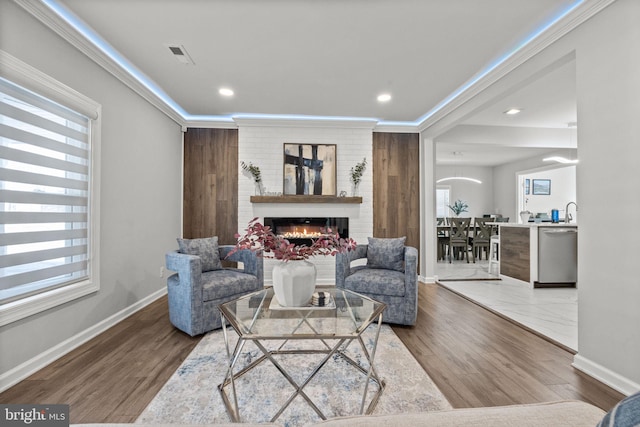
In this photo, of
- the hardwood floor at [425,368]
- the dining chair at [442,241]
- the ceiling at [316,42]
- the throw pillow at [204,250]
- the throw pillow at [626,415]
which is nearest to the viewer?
the throw pillow at [626,415]

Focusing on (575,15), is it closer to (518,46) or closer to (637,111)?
(518,46)

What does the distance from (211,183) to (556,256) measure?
5.23 m

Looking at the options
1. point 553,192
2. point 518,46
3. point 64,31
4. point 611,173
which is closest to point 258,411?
point 611,173

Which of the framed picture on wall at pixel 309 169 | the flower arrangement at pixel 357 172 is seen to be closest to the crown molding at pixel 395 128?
the flower arrangement at pixel 357 172

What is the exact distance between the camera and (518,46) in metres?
2.61

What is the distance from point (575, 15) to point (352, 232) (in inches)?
133

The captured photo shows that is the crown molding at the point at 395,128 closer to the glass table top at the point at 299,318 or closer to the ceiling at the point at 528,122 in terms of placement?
the ceiling at the point at 528,122

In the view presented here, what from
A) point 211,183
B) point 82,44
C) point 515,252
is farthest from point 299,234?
point 515,252

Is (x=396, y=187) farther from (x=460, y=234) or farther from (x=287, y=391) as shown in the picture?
(x=287, y=391)

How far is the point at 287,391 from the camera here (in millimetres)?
1743

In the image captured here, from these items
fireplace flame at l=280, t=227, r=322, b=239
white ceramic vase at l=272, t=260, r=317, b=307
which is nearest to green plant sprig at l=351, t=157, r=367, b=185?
fireplace flame at l=280, t=227, r=322, b=239

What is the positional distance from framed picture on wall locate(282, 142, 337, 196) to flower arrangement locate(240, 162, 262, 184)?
0.40 meters

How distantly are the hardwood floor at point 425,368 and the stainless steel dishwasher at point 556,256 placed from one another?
1883 mm

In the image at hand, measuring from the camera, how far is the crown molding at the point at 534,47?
1964 millimetres
